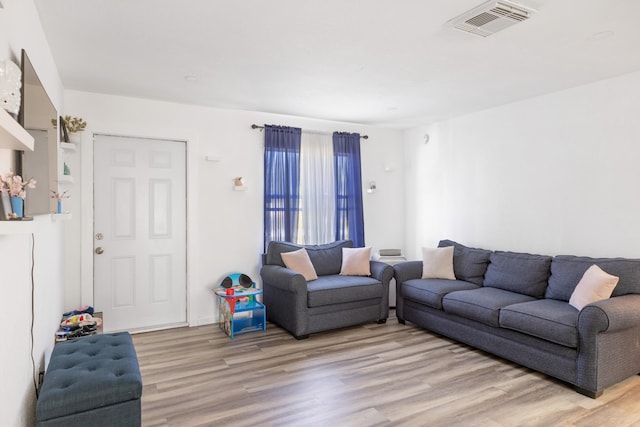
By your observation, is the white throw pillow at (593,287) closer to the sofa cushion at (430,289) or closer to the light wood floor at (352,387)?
the light wood floor at (352,387)

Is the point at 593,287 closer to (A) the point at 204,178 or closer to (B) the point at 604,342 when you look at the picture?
(B) the point at 604,342

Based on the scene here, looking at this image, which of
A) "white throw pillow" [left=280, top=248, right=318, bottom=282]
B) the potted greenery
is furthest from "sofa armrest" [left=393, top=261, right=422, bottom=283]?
the potted greenery

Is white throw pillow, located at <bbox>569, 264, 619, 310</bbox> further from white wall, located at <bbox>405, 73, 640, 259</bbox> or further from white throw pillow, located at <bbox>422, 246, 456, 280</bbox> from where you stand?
white throw pillow, located at <bbox>422, 246, 456, 280</bbox>

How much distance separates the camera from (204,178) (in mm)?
4539

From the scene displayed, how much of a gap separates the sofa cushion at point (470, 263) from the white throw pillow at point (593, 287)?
3.74 ft

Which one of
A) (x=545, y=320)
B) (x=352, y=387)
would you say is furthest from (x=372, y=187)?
(x=352, y=387)

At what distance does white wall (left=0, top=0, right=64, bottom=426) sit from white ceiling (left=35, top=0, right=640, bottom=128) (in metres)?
0.32

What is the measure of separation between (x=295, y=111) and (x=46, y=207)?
10.3 feet

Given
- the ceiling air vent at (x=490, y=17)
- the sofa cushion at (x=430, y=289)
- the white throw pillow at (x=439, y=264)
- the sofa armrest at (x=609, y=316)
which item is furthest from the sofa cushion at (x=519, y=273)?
the ceiling air vent at (x=490, y=17)

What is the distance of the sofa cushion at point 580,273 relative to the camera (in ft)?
10.5

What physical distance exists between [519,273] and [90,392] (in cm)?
374

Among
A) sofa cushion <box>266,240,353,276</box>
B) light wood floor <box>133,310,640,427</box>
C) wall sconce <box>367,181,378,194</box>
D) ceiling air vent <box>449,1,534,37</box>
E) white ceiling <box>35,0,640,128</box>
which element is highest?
white ceiling <box>35,0,640,128</box>

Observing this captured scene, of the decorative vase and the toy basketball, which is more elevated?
the decorative vase

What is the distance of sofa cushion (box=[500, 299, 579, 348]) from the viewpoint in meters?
2.87
